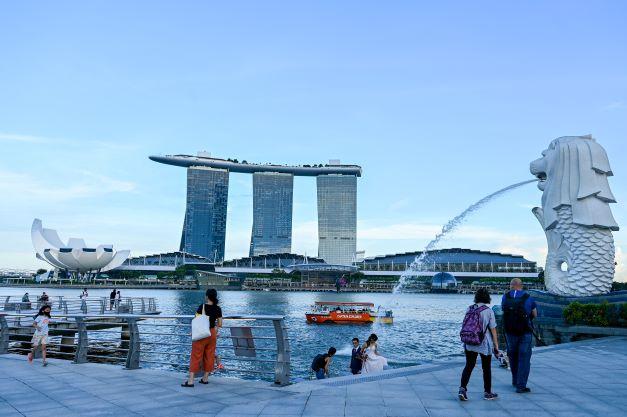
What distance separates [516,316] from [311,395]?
11.5 feet

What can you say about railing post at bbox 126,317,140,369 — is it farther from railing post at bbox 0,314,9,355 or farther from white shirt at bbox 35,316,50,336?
railing post at bbox 0,314,9,355

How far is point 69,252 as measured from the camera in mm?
146500

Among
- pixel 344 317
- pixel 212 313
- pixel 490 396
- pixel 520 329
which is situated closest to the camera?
pixel 490 396

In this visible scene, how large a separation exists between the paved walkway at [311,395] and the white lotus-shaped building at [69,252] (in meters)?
150

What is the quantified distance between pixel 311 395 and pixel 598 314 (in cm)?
1477

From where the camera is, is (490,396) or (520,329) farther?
(520,329)

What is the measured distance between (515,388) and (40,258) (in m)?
166

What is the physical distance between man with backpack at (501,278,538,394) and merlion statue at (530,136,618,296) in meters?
16.3

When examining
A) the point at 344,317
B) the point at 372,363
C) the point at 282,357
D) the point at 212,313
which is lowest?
the point at 344,317

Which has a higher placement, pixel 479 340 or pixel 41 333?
pixel 479 340

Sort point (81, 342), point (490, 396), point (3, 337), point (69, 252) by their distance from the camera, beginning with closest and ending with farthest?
point (490, 396) < point (81, 342) < point (3, 337) < point (69, 252)

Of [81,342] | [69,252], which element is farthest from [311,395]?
[69,252]

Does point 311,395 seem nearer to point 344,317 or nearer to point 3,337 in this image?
point 3,337

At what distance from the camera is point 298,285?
16350 centimetres
